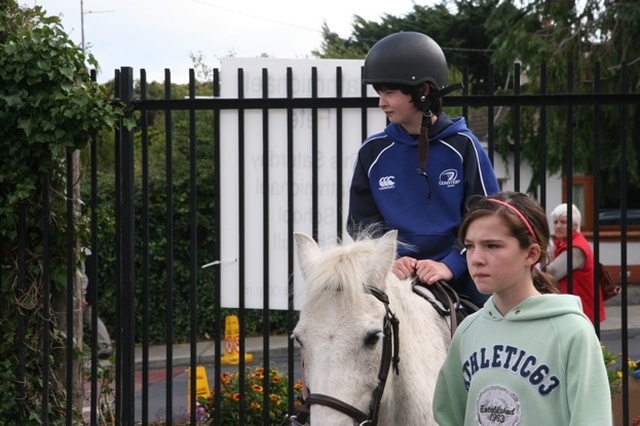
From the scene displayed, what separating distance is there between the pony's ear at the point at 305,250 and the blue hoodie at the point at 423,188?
45 centimetres

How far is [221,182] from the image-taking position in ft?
19.5

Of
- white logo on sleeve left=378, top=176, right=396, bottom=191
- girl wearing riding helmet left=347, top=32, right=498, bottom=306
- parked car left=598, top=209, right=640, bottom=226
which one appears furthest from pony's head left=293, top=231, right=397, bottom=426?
parked car left=598, top=209, right=640, bottom=226

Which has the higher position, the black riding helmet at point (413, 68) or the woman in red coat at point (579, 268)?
the black riding helmet at point (413, 68)

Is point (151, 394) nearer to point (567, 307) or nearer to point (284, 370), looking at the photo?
point (284, 370)

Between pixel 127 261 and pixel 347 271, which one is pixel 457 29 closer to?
pixel 127 261

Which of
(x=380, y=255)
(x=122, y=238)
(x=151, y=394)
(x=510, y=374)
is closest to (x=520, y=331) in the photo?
(x=510, y=374)

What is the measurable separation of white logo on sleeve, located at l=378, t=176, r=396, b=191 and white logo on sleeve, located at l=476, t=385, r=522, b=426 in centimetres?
138

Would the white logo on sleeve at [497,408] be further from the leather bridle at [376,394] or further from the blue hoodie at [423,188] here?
the blue hoodie at [423,188]

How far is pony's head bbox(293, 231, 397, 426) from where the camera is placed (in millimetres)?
2998

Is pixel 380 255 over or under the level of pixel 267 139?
under

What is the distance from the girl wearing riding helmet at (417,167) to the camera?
3873 mm

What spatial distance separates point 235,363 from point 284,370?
0.72 metres

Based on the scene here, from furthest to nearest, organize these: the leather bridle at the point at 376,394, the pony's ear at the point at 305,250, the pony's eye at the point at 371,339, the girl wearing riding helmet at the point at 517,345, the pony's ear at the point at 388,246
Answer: the pony's ear at the point at 305,250
the pony's ear at the point at 388,246
the pony's eye at the point at 371,339
the leather bridle at the point at 376,394
the girl wearing riding helmet at the point at 517,345

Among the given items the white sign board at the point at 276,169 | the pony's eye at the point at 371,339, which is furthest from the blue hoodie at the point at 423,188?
the white sign board at the point at 276,169
